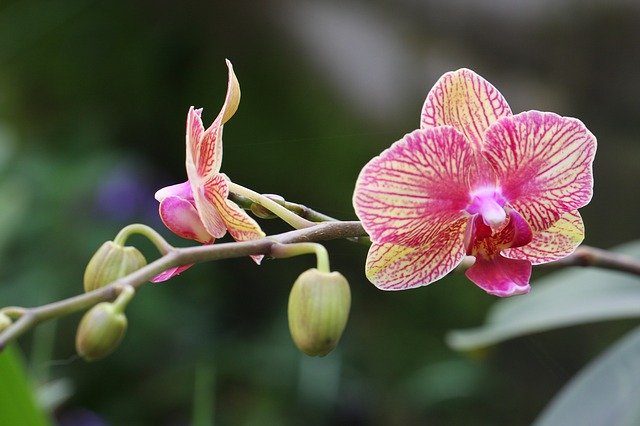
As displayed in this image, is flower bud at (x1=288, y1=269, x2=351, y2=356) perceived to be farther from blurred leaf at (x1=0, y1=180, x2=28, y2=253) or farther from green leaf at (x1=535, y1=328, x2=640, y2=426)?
blurred leaf at (x1=0, y1=180, x2=28, y2=253)

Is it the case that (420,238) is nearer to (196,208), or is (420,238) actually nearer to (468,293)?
(196,208)

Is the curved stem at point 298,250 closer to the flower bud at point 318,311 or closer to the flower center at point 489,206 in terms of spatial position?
the flower bud at point 318,311

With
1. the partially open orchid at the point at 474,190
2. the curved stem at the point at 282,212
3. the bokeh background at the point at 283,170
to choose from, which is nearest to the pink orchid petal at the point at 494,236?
the partially open orchid at the point at 474,190

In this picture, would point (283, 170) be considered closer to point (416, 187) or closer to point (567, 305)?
point (567, 305)

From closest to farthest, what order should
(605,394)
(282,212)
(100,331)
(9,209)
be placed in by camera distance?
(100,331), (282,212), (605,394), (9,209)

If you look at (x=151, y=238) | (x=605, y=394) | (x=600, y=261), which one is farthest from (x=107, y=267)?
(x=605, y=394)

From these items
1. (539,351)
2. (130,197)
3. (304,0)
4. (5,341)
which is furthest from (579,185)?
(304,0)
